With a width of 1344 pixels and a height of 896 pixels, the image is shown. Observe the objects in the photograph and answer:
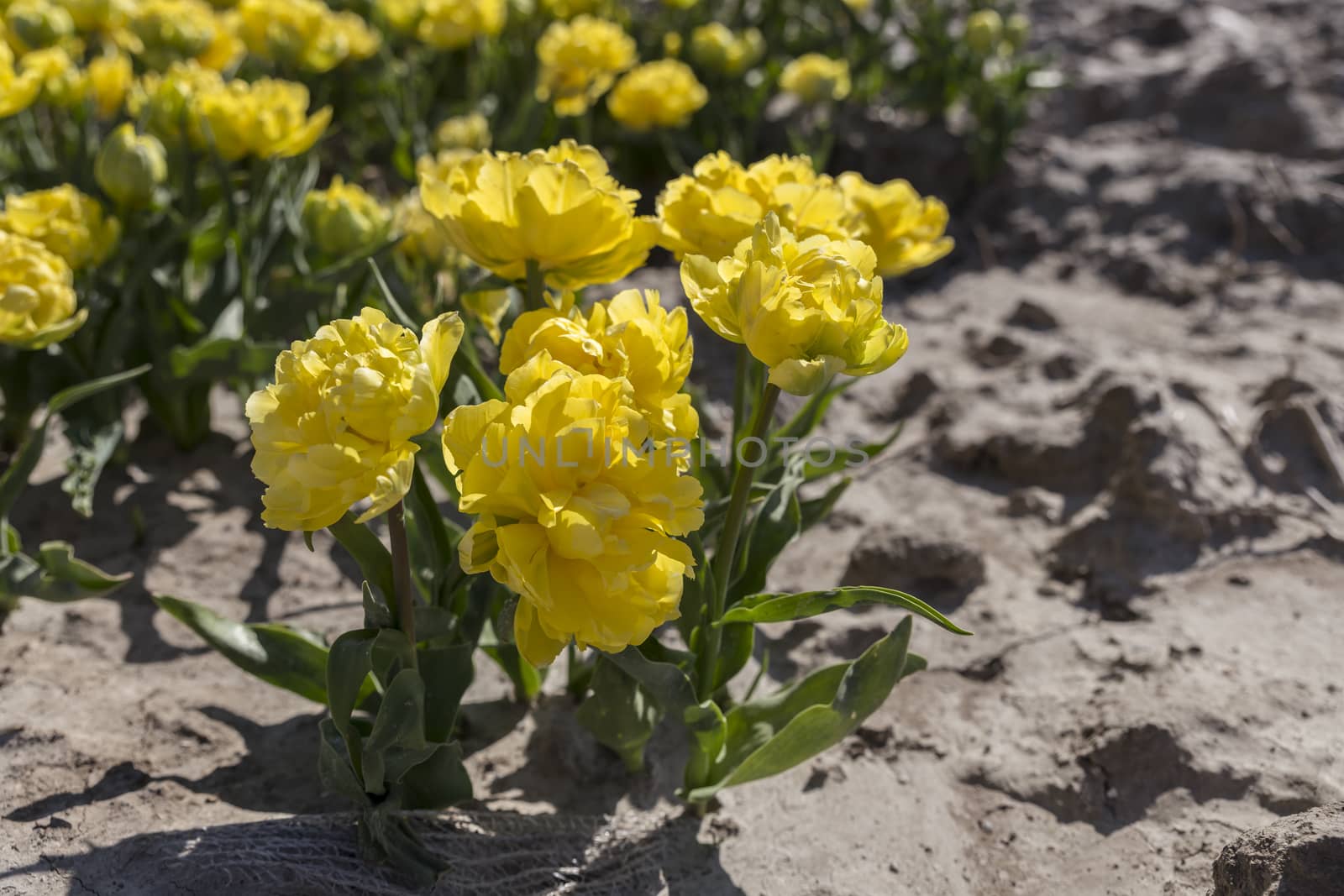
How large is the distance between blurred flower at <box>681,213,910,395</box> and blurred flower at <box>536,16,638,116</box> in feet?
7.89

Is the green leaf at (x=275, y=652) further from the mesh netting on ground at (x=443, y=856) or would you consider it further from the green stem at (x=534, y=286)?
the green stem at (x=534, y=286)

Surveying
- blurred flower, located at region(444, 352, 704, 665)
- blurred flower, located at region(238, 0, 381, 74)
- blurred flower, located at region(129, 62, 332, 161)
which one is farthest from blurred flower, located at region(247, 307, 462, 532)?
blurred flower, located at region(238, 0, 381, 74)

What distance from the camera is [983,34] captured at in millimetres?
4254

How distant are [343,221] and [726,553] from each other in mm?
1382

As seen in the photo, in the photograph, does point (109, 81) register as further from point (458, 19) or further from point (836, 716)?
point (836, 716)

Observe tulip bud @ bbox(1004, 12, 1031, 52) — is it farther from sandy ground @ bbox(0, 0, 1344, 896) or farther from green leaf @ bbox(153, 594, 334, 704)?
green leaf @ bbox(153, 594, 334, 704)

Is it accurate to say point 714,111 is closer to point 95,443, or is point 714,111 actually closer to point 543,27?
point 543,27

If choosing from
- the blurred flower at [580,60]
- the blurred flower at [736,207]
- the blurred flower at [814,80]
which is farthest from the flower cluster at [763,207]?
the blurred flower at [814,80]

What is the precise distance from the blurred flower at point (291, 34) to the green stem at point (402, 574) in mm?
2227

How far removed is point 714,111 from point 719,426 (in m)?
1.96

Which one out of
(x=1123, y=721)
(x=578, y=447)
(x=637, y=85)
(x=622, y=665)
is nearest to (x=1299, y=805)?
(x=1123, y=721)

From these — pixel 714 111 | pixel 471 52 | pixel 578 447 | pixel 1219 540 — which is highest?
pixel 578 447

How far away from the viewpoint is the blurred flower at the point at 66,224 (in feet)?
7.32

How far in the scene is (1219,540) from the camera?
8.26 feet
